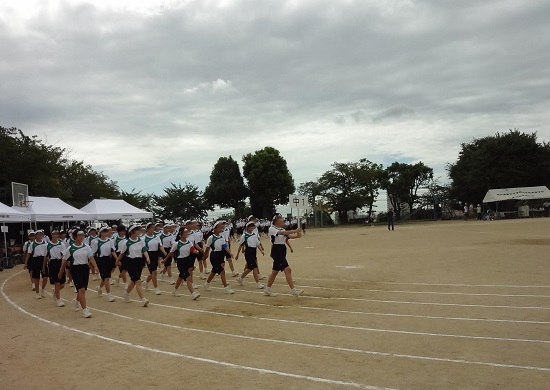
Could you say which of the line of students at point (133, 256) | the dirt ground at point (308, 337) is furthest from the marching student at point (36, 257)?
the dirt ground at point (308, 337)

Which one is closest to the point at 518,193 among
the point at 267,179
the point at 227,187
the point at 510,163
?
the point at 510,163

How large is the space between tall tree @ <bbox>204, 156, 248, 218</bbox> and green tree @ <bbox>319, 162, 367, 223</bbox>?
34.6 ft

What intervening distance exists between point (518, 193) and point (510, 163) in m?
5.82

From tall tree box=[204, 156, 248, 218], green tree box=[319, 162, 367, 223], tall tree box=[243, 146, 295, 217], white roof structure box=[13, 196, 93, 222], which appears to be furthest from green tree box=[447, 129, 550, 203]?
white roof structure box=[13, 196, 93, 222]

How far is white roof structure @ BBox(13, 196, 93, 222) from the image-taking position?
81.5ft

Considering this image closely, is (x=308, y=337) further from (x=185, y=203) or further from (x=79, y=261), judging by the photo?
(x=185, y=203)

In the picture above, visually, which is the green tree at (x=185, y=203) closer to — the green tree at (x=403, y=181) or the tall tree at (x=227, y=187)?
the tall tree at (x=227, y=187)

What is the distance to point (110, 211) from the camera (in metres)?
30.1

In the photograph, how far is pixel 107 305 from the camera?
11312mm

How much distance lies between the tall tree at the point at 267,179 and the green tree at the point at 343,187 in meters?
4.69

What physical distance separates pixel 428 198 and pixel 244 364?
196 feet

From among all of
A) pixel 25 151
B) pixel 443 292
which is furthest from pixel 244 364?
pixel 25 151

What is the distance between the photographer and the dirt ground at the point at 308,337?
554 cm

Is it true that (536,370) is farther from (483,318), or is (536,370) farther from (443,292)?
(443,292)
